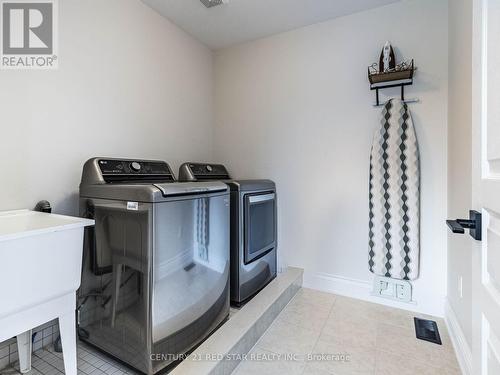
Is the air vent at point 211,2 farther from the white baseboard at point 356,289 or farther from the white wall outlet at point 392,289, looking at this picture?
the white wall outlet at point 392,289

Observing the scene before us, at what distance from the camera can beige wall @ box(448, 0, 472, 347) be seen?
131cm

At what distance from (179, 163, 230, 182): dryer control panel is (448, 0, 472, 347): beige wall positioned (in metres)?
1.77

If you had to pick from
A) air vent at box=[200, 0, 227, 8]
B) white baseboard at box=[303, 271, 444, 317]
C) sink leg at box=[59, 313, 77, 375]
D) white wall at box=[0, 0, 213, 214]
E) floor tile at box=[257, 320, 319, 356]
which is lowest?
floor tile at box=[257, 320, 319, 356]

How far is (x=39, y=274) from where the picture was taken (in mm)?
1005

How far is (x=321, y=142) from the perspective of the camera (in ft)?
7.66

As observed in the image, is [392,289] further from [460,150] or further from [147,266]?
[147,266]

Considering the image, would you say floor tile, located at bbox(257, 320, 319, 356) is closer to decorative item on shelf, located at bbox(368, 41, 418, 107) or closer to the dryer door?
the dryer door

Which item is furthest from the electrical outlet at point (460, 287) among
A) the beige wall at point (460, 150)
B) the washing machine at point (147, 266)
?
the washing machine at point (147, 266)

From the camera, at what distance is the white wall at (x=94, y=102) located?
1.43 meters

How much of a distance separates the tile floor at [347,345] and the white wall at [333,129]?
0.29m

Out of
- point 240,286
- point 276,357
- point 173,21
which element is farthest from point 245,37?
point 276,357

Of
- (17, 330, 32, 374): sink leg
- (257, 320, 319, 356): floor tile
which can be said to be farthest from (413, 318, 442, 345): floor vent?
(17, 330, 32, 374): sink leg

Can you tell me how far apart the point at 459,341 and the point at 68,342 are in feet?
6.79

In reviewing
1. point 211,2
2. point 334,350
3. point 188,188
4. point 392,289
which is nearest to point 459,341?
point 392,289
